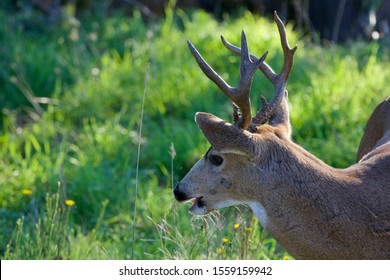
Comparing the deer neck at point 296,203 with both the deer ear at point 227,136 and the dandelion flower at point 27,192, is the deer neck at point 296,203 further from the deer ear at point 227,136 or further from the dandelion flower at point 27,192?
the dandelion flower at point 27,192

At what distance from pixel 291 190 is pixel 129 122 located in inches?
145

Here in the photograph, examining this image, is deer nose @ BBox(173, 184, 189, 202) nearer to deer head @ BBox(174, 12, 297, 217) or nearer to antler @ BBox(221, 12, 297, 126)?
deer head @ BBox(174, 12, 297, 217)

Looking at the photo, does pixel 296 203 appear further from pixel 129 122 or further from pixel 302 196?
pixel 129 122

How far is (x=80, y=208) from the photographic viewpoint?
6.13m

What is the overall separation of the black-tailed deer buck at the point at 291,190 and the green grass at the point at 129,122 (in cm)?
51

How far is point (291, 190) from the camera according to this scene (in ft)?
12.9

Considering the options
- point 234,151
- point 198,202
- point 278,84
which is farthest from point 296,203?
point 278,84

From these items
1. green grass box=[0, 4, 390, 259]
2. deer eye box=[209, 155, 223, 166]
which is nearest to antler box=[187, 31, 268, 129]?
deer eye box=[209, 155, 223, 166]

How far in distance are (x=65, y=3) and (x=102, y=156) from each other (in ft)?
13.5

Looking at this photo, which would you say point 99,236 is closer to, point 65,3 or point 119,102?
point 119,102

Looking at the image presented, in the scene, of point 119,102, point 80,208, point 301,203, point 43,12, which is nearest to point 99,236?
point 80,208

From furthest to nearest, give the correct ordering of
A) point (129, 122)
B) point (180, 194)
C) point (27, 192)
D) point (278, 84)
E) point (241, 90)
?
1. point (129, 122)
2. point (27, 192)
3. point (278, 84)
4. point (180, 194)
5. point (241, 90)

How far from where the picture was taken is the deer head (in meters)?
3.91

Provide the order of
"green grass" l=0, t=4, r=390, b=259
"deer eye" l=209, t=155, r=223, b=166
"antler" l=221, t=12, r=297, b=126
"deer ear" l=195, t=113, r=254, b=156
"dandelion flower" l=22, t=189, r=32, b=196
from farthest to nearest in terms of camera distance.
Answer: "dandelion flower" l=22, t=189, r=32, b=196 < "green grass" l=0, t=4, r=390, b=259 < "antler" l=221, t=12, r=297, b=126 < "deer eye" l=209, t=155, r=223, b=166 < "deer ear" l=195, t=113, r=254, b=156
